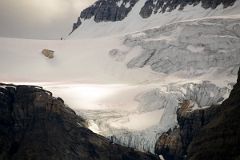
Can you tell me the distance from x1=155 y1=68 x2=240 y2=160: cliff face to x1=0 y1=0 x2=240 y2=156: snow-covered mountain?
5.09 ft

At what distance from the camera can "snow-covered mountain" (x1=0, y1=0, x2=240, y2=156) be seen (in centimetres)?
10125

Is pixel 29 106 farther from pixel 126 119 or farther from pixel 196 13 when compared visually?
pixel 196 13

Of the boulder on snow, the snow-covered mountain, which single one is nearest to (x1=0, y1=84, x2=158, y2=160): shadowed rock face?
the snow-covered mountain

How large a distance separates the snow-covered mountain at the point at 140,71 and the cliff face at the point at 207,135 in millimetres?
1552

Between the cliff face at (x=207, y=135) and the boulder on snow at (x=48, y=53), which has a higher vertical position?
the boulder on snow at (x=48, y=53)

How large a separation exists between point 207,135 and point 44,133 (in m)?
26.2

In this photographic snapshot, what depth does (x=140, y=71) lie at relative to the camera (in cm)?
12694

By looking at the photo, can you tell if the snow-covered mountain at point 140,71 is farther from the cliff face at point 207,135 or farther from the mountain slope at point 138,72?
the cliff face at point 207,135

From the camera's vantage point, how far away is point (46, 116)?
329 ft

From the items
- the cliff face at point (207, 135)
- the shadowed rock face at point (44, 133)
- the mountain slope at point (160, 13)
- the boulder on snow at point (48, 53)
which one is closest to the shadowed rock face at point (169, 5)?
the mountain slope at point (160, 13)

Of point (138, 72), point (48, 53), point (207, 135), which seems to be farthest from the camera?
point (48, 53)

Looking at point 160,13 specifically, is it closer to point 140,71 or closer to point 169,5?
point 169,5

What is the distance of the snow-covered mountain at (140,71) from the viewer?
3986 inches

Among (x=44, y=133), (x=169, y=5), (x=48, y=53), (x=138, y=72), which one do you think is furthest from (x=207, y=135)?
(x=169, y=5)
